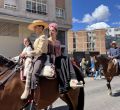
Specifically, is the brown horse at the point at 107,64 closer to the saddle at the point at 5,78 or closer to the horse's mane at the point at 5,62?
the horse's mane at the point at 5,62

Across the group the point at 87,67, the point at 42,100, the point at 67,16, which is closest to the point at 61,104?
the point at 42,100

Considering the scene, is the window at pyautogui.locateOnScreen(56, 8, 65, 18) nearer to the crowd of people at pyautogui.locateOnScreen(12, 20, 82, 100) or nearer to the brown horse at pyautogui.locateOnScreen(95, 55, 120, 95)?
the brown horse at pyautogui.locateOnScreen(95, 55, 120, 95)

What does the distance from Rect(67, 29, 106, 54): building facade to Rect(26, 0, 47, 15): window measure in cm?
5029

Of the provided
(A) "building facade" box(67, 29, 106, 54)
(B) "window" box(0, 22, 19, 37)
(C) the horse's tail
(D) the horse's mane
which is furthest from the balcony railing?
(A) "building facade" box(67, 29, 106, 54)

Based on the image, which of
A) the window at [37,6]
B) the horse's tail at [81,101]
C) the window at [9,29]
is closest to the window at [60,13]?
the window at [37,6]

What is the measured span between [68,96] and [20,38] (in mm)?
26230

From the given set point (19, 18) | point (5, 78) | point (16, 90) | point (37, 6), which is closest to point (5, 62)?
point (5, 78)

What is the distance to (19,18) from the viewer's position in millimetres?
30969

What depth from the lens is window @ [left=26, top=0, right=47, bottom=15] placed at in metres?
33.2

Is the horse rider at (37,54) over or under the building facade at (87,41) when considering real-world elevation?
under

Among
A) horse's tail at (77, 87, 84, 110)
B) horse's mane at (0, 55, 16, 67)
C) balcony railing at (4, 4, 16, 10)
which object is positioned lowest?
horse's tail at (77, 87, 84, 110)

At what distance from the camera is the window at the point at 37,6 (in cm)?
3325

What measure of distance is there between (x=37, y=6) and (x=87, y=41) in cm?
5321

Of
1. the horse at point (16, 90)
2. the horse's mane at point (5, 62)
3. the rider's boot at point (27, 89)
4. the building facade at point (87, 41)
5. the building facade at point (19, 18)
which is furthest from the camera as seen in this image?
the building facade at point (87, 41)
